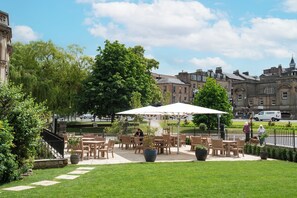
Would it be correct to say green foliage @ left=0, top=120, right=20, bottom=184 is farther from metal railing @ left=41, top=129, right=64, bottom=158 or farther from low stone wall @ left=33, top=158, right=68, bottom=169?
metal railing @ left=41, top=129, right=64, bottom=158

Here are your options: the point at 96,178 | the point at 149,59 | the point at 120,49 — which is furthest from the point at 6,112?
the point at 149,59

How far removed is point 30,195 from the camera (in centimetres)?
923

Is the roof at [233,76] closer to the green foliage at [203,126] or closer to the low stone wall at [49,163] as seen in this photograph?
the green foliage at [203,126]

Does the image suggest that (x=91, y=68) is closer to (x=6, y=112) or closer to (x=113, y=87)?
(x=113, y=87)

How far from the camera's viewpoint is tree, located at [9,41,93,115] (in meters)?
41.6

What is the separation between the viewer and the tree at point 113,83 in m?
42.2

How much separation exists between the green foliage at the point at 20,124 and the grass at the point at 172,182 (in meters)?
0.78

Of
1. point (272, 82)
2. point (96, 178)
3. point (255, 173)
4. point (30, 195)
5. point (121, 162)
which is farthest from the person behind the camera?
point (272, 82)

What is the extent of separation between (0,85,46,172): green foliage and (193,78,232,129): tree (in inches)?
1164

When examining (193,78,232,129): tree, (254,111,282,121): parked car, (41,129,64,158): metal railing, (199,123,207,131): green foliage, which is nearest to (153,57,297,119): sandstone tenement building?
(254,111,282,121): parked car

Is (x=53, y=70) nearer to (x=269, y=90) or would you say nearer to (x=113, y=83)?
(x=113, y=83)

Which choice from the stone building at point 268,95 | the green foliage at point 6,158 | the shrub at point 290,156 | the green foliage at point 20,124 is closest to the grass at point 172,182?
the green foliage at point 6,158

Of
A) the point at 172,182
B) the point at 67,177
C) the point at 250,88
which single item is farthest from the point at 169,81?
the point at 172,182

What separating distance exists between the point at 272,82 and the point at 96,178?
88.5 meters
